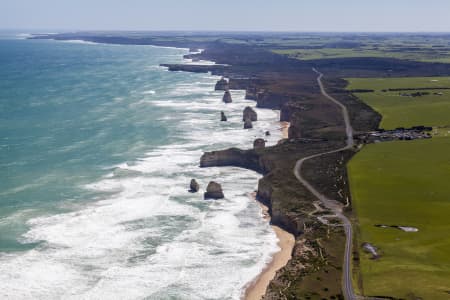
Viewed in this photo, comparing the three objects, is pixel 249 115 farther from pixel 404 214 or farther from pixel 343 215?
pixel 404 214

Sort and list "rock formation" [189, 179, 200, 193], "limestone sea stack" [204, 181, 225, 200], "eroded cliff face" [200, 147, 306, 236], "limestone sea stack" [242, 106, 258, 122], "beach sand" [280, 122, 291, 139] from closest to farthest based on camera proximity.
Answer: "eroded cliff face" [200, 147, 306, 236]
"limestone sea stack" [204, 181, 225, 200]
"rock formation" [189, 179, 200, 193]
"beach sand" [280, 122, 291, 139]
"limestone sea stack" [242, 106, 258, 122]

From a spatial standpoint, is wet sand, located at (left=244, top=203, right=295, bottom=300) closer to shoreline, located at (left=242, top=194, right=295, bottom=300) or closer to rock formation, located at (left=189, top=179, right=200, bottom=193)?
shoreline, located at (left=242, top=194, right=295, bottom=300)

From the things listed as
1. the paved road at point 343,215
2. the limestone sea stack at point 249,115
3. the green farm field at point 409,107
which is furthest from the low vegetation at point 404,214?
the limestone sea stack at point 249,115

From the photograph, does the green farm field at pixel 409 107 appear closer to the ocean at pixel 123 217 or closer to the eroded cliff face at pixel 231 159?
the ocean at pixel 123 217

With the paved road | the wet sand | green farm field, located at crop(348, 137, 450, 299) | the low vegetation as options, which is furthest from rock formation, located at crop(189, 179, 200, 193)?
the low vegetation

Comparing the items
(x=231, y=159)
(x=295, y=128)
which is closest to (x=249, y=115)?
(x=295, y=128)

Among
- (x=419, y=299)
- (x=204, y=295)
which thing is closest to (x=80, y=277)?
(x=204, y=295)

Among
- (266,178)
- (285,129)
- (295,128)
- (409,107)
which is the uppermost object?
(409,107)
